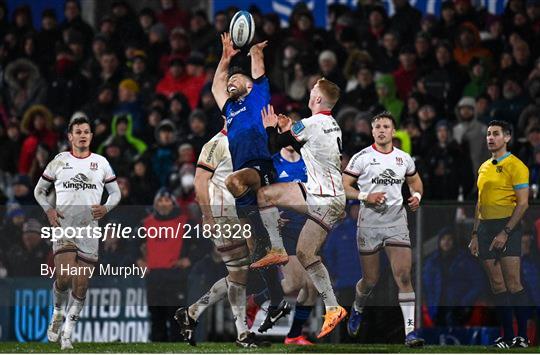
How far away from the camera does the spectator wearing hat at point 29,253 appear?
17984mm

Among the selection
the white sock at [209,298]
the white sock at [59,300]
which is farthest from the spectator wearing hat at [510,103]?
the white sock at [59,300]

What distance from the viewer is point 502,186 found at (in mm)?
17750

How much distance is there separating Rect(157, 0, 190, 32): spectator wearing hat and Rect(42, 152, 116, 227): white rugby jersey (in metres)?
8.73

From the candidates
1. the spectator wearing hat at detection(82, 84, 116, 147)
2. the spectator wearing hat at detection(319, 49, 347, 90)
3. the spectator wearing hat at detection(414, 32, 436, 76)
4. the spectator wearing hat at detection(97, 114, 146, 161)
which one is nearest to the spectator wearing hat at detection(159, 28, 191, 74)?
the spectator wearing hat at detection(82, 84, 116, 147)

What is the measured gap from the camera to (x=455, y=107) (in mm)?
Answer: 22578

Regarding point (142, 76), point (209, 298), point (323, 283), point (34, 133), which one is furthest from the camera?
point (142, 76)

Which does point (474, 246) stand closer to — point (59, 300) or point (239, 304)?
point (239, 304)

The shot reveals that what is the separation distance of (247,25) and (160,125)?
18.3 feet

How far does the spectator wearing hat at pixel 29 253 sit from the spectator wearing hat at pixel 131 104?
5.20 m

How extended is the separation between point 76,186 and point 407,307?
398 centimetres

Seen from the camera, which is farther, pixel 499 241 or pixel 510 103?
pixel 510 103

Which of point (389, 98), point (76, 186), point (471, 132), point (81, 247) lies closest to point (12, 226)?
point (81, 247)

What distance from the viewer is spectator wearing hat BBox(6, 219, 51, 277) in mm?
17984

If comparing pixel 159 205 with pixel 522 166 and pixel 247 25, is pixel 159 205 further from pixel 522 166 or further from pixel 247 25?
pixel 522 166
